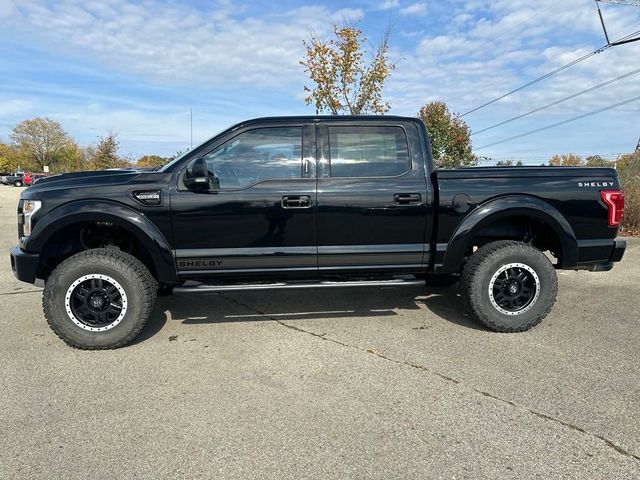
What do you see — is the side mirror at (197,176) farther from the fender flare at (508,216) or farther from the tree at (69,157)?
the tree at (69,157)

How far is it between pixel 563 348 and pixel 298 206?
8.61 ft

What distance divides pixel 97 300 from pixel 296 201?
1.93 meters

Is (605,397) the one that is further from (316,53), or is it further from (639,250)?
(316,53)

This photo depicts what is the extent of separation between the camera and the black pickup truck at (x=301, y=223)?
405 cm

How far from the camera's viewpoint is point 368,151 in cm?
441

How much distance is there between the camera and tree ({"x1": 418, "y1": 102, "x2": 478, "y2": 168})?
18.5 meters

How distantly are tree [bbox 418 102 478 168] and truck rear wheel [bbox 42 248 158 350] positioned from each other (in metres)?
14.9

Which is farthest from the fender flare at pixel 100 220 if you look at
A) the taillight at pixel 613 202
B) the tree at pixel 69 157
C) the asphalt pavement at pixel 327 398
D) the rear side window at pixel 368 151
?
the tree at pixel 69 157

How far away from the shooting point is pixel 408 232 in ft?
14.3

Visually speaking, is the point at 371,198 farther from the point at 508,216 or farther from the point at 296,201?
the point at 508,216

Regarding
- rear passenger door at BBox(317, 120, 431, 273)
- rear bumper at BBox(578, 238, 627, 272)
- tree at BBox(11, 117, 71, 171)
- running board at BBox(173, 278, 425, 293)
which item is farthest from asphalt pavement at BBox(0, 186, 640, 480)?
tree at BBox(11, 117, 71, 171)

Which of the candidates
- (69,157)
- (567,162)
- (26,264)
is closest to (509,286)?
(26,264)

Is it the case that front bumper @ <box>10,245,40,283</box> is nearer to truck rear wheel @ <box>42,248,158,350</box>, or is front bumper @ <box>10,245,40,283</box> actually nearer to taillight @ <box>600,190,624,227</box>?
truck rear wheel @ <box>42,248,158,350</box>

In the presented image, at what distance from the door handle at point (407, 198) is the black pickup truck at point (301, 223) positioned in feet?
0.04
